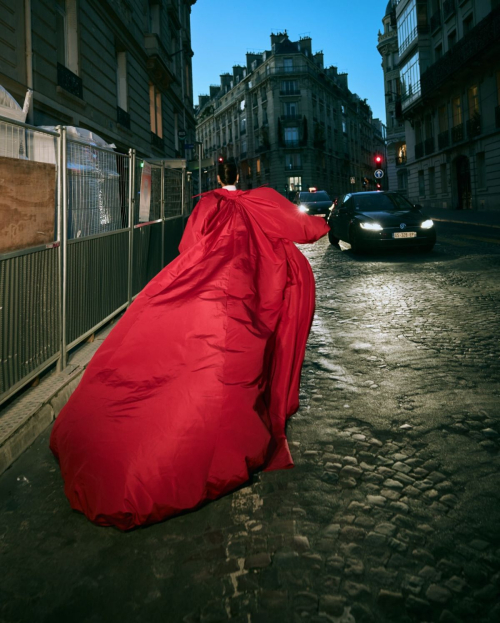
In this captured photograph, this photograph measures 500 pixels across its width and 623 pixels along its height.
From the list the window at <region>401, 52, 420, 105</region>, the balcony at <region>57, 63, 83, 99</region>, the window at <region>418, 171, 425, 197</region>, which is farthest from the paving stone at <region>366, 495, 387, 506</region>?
the window at <region>418, 171, 425, 197</region>

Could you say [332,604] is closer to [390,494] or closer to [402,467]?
[390,494]

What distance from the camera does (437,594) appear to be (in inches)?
69.0

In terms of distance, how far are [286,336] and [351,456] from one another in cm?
78

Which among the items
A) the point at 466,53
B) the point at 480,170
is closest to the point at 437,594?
the point at 480,170

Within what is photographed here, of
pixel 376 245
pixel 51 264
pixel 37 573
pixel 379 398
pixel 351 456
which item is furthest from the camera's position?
pixel 376 245

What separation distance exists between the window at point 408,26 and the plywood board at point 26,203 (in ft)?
122

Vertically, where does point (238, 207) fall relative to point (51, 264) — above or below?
above

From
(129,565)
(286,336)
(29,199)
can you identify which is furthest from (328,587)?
(29,199)

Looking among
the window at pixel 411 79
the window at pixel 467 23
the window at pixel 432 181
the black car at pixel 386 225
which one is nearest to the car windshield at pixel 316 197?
the window at pixel 432 181

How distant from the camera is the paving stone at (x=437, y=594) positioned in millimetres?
1727

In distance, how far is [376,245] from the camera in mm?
11914

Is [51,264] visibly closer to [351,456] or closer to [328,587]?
[351,456]

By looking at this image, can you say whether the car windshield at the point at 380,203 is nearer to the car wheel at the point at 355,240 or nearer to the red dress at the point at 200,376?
the car wheel at the point at 355,240

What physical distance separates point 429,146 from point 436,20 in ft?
23.7
